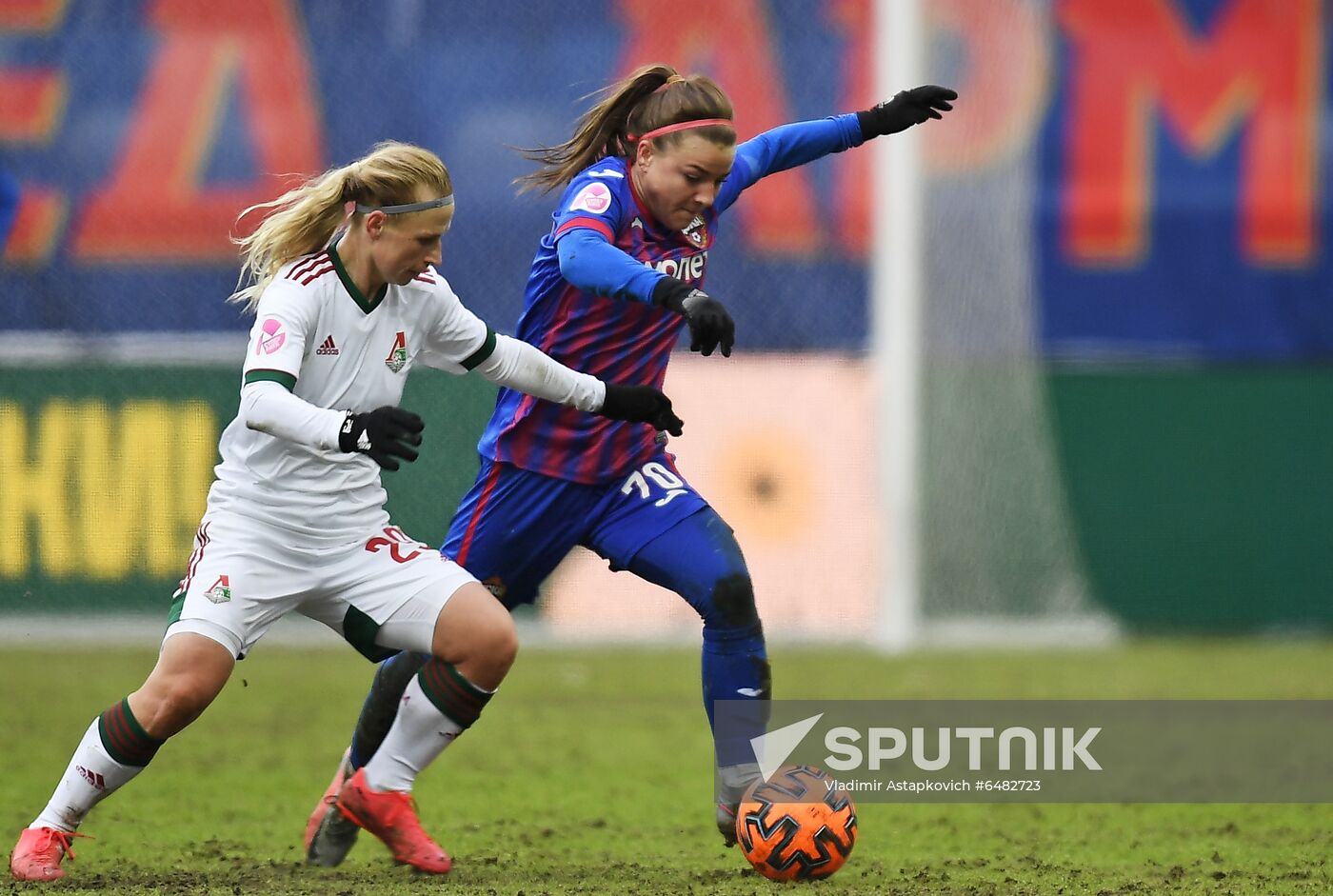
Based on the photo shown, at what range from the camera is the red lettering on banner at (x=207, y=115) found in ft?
42.7

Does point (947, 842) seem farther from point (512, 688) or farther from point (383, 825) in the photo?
point (512, 688)

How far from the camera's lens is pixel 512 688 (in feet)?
30.3

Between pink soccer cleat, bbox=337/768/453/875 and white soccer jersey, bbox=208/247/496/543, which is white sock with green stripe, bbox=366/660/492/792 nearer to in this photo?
pink soccer cleat, bbox=337/768/453/875

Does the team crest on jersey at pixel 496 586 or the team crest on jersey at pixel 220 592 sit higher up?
the team crest on jersey at pixel 220 592

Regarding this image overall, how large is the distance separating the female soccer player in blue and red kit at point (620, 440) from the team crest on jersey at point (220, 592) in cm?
79

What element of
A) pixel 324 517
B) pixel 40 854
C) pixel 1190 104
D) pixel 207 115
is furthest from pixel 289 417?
pixel 1190 104

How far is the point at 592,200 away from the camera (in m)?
5.03

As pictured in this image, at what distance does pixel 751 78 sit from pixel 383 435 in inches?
349

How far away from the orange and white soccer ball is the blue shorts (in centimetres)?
81

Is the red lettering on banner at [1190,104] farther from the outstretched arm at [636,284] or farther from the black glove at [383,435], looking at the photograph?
the black glove at [383,435]

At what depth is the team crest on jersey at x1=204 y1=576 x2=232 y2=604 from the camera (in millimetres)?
4594

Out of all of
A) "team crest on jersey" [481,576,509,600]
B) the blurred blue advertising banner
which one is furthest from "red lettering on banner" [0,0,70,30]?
"team crest on jersey" [481,576,509,600]

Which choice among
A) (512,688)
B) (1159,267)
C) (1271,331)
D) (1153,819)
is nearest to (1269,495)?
(1271,331)

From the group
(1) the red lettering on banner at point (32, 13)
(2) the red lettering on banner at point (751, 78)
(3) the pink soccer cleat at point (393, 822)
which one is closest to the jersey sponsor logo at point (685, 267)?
(3) the pink soccer cleat at point (393, 822)
